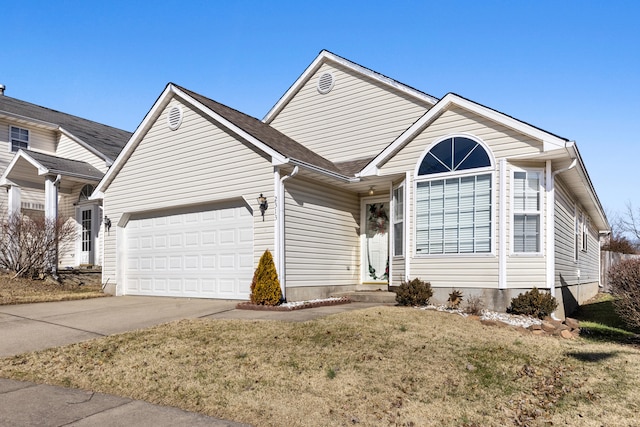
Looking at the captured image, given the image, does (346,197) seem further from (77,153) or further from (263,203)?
(77,153)

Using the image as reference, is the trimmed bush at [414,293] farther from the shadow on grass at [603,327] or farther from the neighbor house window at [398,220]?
the shadow on grass at [603,327]

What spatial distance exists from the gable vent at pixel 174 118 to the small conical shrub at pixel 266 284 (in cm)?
507

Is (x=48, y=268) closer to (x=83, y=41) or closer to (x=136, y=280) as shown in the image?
(x=136, y=280)

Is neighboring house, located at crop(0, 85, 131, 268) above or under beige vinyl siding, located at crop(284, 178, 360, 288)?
above

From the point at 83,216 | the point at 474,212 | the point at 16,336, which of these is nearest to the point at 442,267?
the point at 474,212

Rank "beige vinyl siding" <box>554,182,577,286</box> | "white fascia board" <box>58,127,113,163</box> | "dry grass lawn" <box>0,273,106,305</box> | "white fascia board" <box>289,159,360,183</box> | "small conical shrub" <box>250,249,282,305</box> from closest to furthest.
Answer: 1. "small conical shrub" <box>250,249,282,305</box>
2. "beige vinyl siding" <box>554,182,577,286</box>
3. "white fascia board" <box>289,159,360,183</box>
4. "dry grass lawn" <box>0,273,106,305</box>
5. "white fascia board" <box>58,127,113,163</box>

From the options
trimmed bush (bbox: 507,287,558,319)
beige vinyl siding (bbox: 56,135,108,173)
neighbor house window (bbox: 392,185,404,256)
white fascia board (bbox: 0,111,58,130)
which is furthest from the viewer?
white fascia board (bbox: 0,111,58,130)

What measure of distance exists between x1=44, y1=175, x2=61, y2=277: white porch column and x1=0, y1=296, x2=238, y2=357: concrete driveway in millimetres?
4155

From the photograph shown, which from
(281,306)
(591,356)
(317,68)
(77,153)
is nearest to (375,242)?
(281,306)

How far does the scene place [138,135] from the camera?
14555 millimetres

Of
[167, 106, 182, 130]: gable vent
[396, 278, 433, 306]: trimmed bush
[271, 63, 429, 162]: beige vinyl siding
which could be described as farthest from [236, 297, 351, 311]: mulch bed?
[167, 106, 182, 130]: gable vent

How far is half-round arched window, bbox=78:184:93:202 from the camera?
65.6 ft

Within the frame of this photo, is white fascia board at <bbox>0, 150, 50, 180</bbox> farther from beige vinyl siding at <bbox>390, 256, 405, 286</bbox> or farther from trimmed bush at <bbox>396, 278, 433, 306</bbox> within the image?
trimmed bush at <bbox>396, 278, 433, 306</bbox>

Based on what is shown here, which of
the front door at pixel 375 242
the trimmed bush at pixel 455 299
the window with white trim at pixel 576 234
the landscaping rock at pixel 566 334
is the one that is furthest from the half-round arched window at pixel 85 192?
the landscaping rock at pixel 566 334
